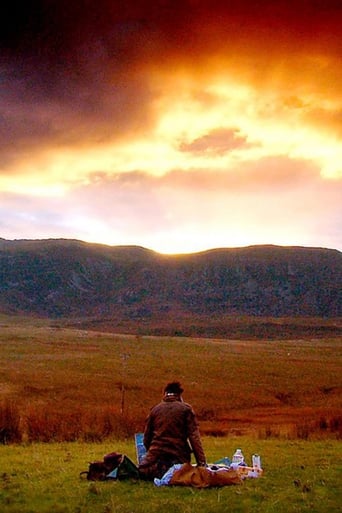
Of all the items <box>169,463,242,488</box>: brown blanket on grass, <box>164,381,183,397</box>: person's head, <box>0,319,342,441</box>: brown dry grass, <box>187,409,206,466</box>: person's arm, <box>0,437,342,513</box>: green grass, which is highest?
<box>164,381,183,397</box>: person's head

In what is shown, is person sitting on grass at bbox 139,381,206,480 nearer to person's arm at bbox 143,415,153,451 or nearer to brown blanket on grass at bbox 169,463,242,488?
person's arm at bbox 143,415,153,451

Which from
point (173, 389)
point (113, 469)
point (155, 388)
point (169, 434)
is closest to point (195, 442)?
point (169, 434)

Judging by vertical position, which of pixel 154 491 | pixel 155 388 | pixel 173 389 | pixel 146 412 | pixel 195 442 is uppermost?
pixel 173 389

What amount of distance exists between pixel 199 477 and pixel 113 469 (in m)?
1.79

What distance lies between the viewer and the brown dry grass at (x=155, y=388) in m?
23.2

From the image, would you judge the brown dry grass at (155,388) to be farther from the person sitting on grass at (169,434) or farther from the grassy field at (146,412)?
the person sitting on grass at (169,434)

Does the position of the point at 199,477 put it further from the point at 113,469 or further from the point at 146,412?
the point at 146,412

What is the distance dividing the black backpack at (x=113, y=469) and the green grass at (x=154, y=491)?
247 mm

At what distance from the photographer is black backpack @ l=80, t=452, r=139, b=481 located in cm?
1231

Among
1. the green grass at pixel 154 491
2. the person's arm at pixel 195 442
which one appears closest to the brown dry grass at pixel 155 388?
the green grass at pixel 154 491

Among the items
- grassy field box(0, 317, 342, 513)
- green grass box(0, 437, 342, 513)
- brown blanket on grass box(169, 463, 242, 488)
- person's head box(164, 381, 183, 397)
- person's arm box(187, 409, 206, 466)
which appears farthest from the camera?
person's head box(164, 381, 183, 397)

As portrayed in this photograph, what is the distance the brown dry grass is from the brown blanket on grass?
9094 millimetres

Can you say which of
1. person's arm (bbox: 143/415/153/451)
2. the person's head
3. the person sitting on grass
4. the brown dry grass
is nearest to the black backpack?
the person sitting on grass

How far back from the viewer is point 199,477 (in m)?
11.7
